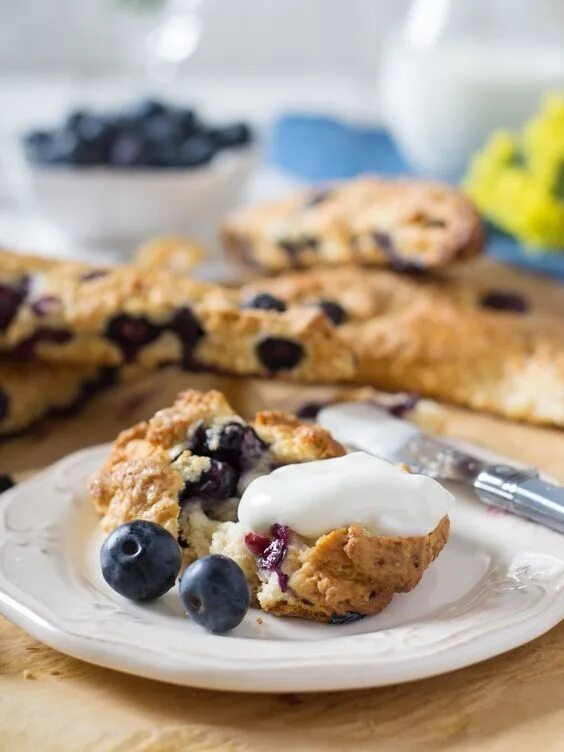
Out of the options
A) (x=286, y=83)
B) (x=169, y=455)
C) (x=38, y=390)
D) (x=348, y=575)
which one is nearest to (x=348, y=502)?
(x=348, y=575)

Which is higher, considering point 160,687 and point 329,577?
point 329,577

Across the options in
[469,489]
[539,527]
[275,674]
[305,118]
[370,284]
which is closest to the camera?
[275,674]

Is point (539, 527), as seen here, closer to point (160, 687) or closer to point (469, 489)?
point (469, 489)

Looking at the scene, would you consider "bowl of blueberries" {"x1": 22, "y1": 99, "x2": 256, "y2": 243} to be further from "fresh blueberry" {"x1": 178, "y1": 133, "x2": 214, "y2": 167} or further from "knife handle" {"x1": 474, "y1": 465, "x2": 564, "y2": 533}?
"knife handle" {"x1": 474, "y1": 465, "x2": 564, "y2": 533}

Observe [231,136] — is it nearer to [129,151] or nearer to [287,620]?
[129,151]

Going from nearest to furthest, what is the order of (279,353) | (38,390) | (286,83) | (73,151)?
(279,353) < (38,390) < (73,151) < (286,83)

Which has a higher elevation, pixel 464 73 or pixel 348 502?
pixel 464 73

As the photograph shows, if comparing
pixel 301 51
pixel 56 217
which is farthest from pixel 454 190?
pixel 301 51
